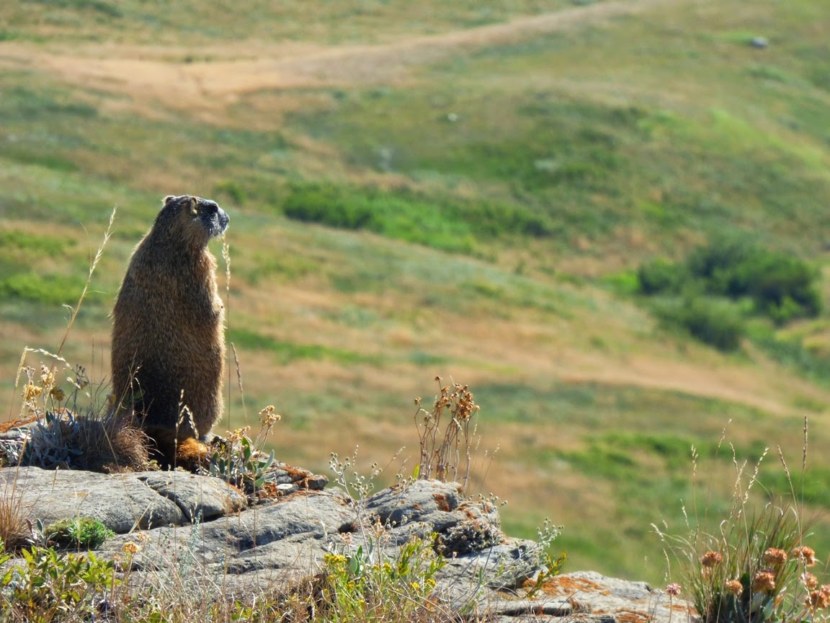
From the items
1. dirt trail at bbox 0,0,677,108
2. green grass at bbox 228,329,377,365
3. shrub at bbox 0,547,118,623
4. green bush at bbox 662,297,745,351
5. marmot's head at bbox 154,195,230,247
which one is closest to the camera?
shrub at bbox 0,547,118,623

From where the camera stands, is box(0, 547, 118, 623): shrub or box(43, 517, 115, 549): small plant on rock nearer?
box(0, 547, 118, 623): shrub

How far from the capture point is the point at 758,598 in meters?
6.48

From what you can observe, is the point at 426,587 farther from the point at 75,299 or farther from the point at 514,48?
the point at 514,48

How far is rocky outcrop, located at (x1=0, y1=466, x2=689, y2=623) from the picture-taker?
20.6 feet

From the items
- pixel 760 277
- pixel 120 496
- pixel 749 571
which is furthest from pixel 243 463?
pixel 760 277

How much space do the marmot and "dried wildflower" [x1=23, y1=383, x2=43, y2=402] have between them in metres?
1.12

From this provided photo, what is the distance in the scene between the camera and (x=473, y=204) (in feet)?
285

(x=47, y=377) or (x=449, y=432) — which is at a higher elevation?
(x=47, y=377)

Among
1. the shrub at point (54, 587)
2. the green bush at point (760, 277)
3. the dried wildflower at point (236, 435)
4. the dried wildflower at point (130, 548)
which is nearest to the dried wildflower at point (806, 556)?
the dried wildflower at point (130, 548)

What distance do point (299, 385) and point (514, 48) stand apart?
219 feet

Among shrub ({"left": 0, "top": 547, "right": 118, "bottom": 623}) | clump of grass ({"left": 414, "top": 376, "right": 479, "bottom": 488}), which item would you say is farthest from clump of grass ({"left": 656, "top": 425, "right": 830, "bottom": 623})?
shrub ({"left": 0, "top": 547, "right": 118, "bottom": 623})

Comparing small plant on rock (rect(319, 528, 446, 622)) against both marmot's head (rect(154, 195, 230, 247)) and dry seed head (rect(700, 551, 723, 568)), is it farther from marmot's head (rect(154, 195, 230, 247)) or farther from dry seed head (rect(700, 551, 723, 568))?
marmot's head (rect(154, 195, 230, 247))

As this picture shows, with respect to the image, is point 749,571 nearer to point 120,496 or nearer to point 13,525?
point 120,496

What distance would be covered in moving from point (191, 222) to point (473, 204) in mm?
78137
